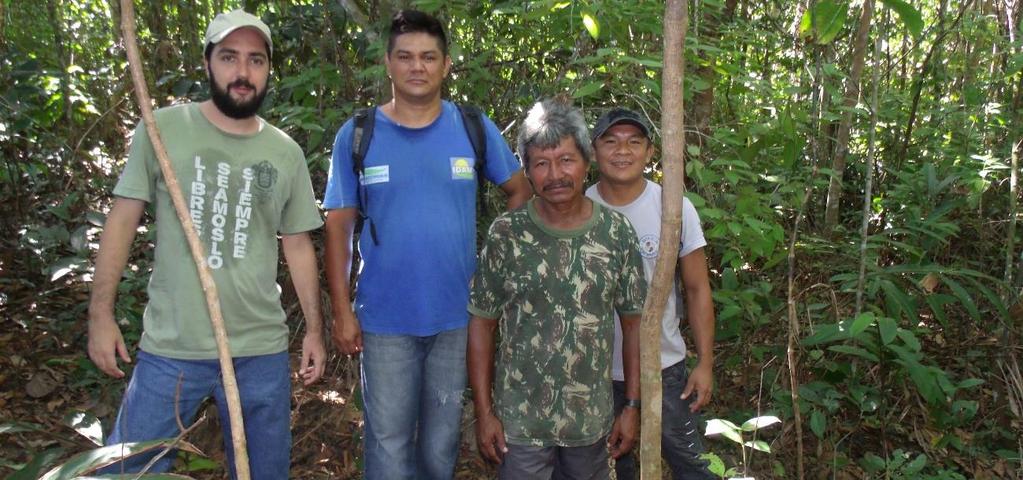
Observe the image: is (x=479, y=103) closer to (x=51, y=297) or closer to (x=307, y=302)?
(x=307, y=302)

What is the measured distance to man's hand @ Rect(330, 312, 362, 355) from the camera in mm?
2781

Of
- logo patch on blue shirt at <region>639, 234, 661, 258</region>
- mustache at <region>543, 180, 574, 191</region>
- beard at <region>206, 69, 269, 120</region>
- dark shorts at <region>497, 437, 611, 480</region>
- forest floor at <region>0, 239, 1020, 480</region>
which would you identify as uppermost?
beard at <region>206, 69, 269, 120</region>

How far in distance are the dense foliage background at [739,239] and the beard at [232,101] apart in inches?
45.2

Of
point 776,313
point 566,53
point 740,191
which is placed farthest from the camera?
point 566,53

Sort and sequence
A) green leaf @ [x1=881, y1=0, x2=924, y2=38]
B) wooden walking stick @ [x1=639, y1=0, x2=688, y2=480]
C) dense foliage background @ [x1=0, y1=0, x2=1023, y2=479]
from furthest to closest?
1. dense foliage background @ [x1=0, y1=0, x2=1023, y2=479]
2. green leaf @ [x1=881, y1=0, x2=924, y2=38]
3. wooden walking stick @ [x1=639, y1=0, x2=688, y2=480]

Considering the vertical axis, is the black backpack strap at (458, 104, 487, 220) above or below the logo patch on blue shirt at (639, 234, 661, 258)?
above

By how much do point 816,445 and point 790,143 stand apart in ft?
5.88

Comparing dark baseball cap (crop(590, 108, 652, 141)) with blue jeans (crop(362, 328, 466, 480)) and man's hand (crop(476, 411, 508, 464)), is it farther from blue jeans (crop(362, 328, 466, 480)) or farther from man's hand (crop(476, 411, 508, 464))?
man's hand (crop(476, 411, 508, 464))

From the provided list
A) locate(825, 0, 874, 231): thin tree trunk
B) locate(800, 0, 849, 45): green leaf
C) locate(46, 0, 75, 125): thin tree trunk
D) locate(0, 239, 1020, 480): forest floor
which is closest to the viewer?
locate(800, 0, 849, 45): green leaf

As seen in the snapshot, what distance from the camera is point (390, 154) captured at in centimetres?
277

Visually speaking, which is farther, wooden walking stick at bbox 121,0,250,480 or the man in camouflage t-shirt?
the man in camouflage t-shirt

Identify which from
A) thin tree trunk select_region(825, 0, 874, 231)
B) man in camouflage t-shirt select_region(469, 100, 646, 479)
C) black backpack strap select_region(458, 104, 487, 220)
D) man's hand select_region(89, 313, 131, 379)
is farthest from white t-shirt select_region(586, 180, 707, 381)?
thin tree trunk select_region(825, 0, 874, 231)

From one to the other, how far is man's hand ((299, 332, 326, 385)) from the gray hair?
0.94 metres

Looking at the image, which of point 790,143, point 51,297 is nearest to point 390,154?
point 790,143
